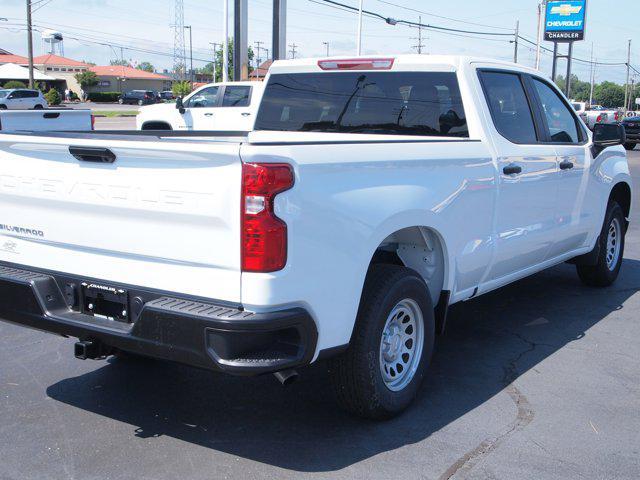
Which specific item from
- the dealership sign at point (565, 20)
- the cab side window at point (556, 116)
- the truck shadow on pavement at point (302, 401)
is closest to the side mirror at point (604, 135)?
the cab side window at point (556, 116)

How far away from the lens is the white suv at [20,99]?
4703 centimetres

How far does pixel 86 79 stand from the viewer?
9369 centimetres

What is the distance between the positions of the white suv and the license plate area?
47022mm

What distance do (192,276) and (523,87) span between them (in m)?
3.36

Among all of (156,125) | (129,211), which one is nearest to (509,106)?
(129,211)

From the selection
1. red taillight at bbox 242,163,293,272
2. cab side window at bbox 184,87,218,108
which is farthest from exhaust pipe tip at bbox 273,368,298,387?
cab side window at bbox 184,87,218,108

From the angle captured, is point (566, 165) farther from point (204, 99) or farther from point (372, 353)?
point (204, 99)

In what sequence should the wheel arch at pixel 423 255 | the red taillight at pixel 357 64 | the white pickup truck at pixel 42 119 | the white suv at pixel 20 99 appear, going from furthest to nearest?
the white suv at pixel 20 99 < the white pickup truck at pixel 42 119 < the red taillight at pixel 357 64 < the wheel arch at pixel 423 255

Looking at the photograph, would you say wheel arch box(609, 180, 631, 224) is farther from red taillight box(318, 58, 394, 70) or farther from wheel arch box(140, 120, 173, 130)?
wheel arch box(140, 120, 173, 130)

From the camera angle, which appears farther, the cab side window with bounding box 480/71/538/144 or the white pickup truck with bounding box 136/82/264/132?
the white pickup truck with bounding box 136/82/264/132

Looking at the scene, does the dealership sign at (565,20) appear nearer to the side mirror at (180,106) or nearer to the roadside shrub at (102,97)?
the side mirror at (180,106)

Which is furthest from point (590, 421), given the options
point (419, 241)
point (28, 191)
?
point (28, 191)

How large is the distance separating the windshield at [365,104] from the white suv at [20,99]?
45.2 metres

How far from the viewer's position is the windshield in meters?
5.13
